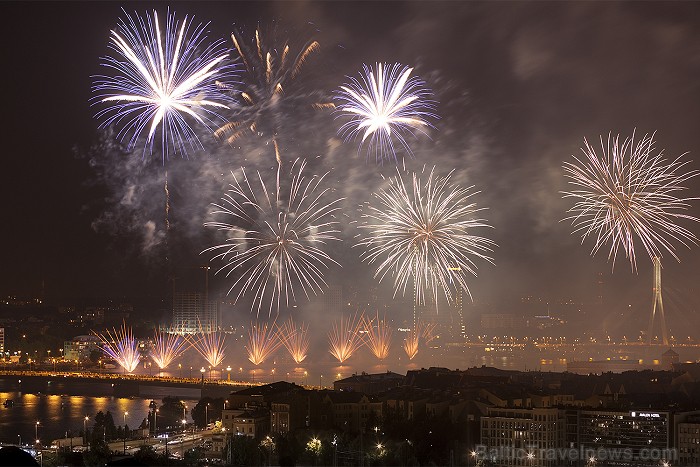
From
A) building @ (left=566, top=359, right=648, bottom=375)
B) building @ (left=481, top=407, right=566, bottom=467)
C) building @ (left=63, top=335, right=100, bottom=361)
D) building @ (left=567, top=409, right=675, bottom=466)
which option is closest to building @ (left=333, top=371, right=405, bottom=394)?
building @ (left=481, top=407, right=566, bottom=467)

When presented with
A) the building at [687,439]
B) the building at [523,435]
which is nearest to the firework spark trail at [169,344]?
the building at [523,435]

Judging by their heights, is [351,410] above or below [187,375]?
below

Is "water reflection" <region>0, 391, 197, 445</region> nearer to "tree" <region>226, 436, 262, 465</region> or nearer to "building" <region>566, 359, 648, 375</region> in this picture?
"tree" <region>226, 436, 262, 465</region>

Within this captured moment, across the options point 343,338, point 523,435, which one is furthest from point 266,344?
point 523,435

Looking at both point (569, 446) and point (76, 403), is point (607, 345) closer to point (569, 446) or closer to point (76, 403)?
point (76, 403)

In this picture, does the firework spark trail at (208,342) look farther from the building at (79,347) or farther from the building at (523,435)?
the building at (523,435)

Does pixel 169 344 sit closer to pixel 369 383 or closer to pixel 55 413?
pixel 55 413

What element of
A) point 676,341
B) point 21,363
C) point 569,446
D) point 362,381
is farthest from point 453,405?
point 676,341
